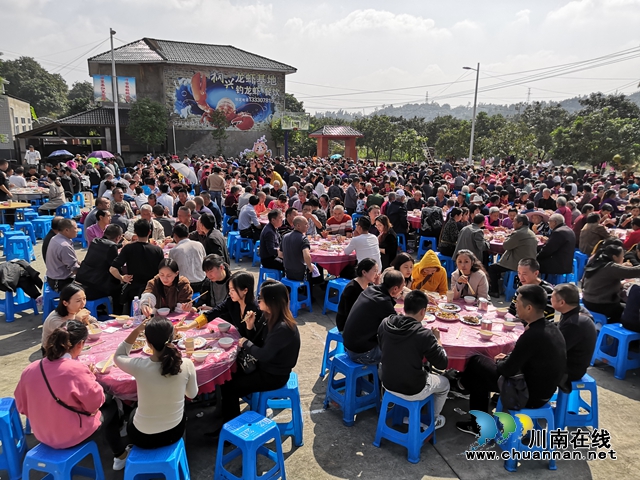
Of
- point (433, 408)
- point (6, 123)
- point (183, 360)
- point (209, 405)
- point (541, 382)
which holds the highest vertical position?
point (6, 123)

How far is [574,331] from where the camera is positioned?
4031mm

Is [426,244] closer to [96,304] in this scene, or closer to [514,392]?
[514,392]

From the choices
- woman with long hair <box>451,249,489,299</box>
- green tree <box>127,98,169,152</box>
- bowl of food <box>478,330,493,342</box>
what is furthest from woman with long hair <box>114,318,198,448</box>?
green tree <box>127,98,169,152</box>

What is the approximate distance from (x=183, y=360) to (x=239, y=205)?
313 inches

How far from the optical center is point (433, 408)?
4.07 metres

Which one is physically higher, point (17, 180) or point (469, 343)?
point (17, 180)

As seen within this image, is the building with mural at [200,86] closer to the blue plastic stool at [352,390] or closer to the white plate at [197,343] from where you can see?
the white plate at [197,343]

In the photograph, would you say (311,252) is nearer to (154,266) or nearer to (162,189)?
(154,266)

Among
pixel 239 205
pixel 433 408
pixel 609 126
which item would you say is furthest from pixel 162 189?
pixel 609 126

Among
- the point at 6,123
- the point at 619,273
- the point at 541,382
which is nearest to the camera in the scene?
the point at 541,382

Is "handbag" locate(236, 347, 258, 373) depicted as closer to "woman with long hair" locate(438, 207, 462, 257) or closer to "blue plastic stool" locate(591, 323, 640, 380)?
"blue plastic stool" locate(591, 323, 640, 380)

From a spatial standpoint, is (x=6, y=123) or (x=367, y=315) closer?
(x=367, y=315)

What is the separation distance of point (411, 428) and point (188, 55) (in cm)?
3442

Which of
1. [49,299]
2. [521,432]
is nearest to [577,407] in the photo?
[521,432]
